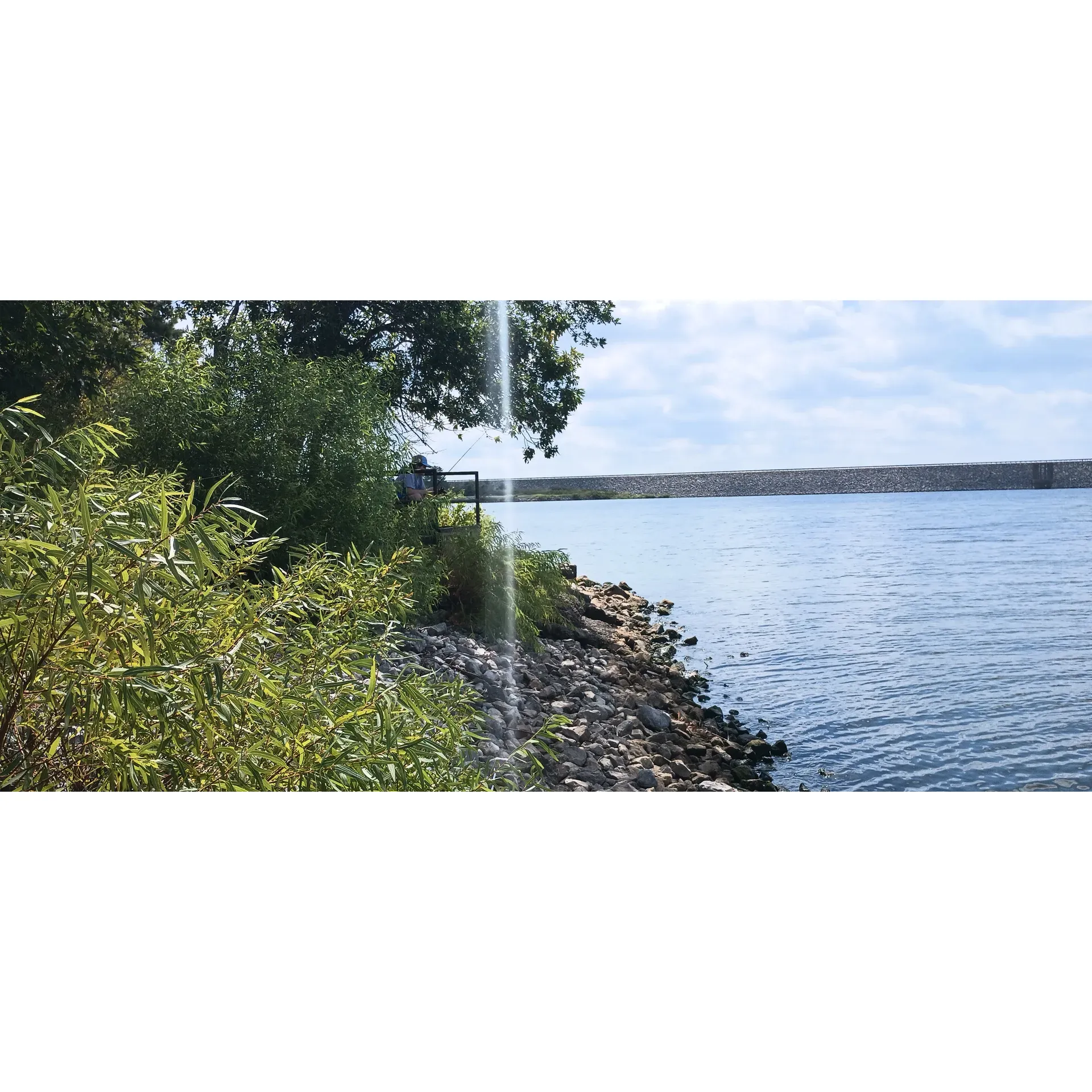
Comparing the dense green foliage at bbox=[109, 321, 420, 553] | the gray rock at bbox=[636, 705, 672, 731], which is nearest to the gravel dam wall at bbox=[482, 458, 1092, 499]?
the dense green foliage at bbox=[109, 321, 420, 553]

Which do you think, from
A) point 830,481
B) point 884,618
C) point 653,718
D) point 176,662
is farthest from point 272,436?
point 884,618

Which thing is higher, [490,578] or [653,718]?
[490,578]

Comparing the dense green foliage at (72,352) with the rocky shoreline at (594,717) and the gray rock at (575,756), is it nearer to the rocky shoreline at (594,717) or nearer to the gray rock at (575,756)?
the rocky shoreline at (594,717)

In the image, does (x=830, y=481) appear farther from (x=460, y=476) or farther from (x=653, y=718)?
(x=460, y=476)

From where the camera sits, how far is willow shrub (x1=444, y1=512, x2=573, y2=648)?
202 inches

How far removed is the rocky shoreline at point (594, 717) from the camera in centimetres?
433

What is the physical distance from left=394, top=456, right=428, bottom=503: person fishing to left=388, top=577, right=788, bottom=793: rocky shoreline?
0.71 meters

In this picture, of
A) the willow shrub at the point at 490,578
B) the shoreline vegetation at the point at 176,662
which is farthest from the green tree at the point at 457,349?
the shoreline vegetation at the point at 176,662

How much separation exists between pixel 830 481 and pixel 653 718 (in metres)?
2.20

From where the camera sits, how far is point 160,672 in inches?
58.7
